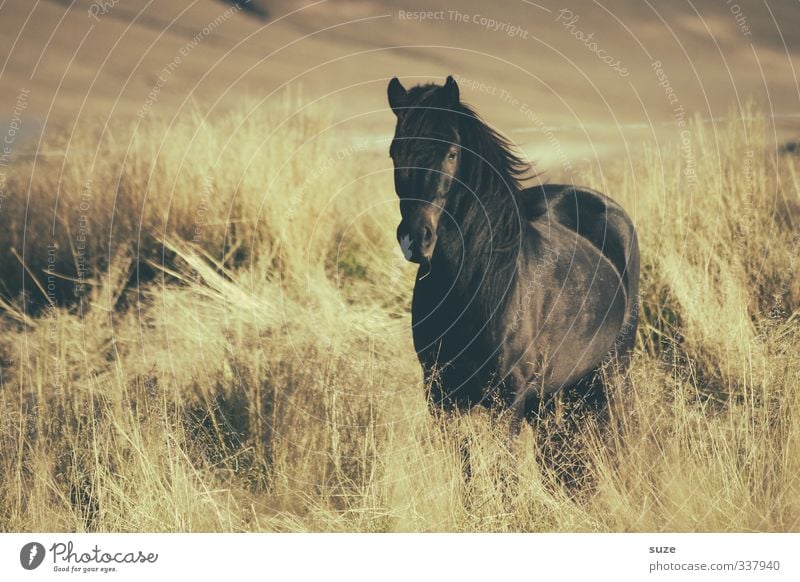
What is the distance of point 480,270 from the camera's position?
14.4ft

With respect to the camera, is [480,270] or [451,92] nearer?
[451,92]

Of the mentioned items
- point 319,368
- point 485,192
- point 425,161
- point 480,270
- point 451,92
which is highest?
point 451,92

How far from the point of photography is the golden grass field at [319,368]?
14.9ft

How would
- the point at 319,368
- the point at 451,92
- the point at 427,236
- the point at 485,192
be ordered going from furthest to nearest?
1. the point at 319,368
2. the point at 485,192
3. the point at 451,92
4. the point at 427,236

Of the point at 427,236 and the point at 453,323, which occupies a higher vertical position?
the point at 427,236

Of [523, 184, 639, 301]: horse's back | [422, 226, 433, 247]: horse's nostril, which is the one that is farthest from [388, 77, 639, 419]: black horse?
[523, 184, 639, 301]: horse's back

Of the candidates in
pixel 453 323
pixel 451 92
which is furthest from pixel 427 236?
pixel 451 92

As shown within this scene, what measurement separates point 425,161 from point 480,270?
672 mm

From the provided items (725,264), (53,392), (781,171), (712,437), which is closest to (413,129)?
(712,437)

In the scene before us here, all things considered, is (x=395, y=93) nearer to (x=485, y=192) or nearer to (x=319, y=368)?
(x=485, y=192)

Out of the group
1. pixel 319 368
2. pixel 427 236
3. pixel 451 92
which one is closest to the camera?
pixel 427 236

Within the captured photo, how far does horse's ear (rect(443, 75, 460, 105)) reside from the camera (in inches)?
→ 165

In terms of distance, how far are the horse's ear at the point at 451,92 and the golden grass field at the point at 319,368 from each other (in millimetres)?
1636

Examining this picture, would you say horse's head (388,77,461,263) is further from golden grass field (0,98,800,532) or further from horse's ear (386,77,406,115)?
golden grass field (0,98,800,532)
